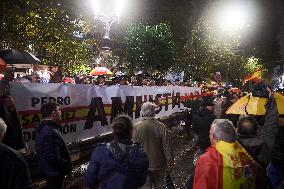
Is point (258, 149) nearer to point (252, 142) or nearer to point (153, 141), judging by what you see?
point (252, 142)

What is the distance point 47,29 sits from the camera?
14.5 meters

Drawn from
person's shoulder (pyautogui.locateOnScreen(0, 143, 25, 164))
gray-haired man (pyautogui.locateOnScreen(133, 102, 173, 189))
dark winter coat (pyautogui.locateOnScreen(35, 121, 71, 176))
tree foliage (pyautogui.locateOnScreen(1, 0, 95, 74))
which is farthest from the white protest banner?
person's shoulder (pyautogui.locateOnScreen(0, 143, 25, 164))

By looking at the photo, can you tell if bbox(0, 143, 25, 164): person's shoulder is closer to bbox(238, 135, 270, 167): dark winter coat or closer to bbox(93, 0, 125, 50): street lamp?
bbox(238, 135, 270, 167): dark winter coat

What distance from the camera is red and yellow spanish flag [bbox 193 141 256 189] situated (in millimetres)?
4117

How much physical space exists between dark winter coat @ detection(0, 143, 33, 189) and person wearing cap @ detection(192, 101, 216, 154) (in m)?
6.56

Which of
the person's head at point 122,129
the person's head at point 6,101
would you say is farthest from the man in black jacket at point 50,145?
the person's head at point 122,129

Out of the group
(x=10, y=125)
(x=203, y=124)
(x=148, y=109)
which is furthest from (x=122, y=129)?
(x=203, y=124)

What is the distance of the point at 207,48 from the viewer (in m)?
39.4

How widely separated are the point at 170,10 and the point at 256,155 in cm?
4272

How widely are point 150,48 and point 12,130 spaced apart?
2013cm

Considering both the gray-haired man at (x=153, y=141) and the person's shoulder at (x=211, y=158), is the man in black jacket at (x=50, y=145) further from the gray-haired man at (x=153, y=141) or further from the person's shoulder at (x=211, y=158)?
the person's shoulder at (x=211, y=158)

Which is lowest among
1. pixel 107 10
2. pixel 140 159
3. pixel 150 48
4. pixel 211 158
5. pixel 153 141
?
pixel 153 141

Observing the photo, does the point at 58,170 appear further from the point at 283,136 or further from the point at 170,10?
the point at 170,10

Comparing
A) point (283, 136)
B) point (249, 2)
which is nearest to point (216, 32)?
A: point (283, 136)
